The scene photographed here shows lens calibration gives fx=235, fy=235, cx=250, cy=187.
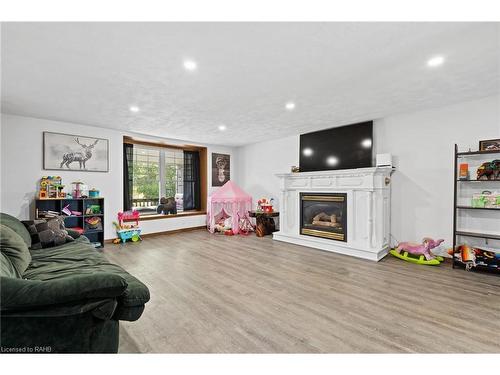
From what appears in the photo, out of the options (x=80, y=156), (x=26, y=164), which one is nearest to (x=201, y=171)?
(x=80, y=156)

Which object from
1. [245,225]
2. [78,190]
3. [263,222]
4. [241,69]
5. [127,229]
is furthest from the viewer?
[245,225]

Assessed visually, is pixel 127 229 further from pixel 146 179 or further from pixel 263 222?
pixel 263 222

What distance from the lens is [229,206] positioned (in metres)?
6.19

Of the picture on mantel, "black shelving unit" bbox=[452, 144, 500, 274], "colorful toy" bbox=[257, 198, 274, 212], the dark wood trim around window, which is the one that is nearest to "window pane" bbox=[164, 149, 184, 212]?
the dark wood trim around window

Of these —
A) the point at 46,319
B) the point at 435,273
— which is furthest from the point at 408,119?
the point at 46,319

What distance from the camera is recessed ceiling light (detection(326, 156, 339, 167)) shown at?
15.3ft

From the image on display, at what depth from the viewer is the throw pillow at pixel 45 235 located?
2674mm

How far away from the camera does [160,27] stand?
69.1 inches

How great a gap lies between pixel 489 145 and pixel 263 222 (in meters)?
4.05

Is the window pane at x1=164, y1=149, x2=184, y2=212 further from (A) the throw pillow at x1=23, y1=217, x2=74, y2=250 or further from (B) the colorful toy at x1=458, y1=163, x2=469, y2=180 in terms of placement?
(B) the colorful toy at x1=458, y1=163, x2=469, y2=180

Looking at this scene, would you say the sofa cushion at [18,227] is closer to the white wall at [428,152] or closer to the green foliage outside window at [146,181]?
the green foliage outside window at [146,181]

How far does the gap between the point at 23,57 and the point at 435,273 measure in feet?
17.0
